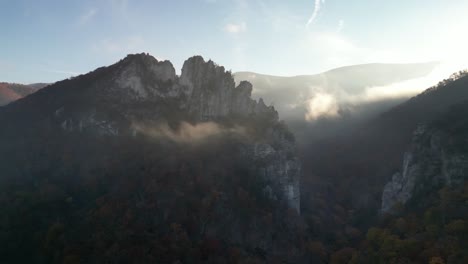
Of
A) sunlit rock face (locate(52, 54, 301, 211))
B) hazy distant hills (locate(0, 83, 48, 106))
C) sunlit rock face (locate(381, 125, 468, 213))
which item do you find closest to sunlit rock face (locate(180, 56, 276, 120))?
sunlit rock face (locate(52, 54, 301, 211))

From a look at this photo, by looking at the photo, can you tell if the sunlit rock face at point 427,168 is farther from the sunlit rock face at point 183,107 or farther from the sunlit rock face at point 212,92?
the sunlit rock face at point 212,92

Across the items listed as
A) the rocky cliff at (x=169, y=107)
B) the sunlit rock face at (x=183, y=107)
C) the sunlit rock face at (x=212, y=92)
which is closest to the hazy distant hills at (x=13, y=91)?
the rocky cliff at (x=169, y=107)

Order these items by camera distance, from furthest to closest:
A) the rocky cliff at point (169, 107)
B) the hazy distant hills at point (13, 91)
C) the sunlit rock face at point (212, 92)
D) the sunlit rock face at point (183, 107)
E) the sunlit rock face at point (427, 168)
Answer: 1. the hazy distant hills at point (13, 91)
2. the sunlit rock face at point (212, 92)
3. the rocky cliff at point (169, 107)
4. the sunlit rock face at point (183, 107)
5. the sunlit rock face at point (427, 168)

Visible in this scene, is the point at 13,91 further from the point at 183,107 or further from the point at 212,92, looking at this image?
the point at 212,92

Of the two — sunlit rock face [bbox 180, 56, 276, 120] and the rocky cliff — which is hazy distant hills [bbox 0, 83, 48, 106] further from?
sunlit rock face [bbox 180, 56, 276, 120]

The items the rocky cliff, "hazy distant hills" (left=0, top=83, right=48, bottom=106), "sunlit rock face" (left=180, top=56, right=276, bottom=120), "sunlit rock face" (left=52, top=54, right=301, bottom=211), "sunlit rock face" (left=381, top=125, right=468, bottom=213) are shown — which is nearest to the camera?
"sunlit rock face" (left=381, top=125, right=468, bottom=213)
